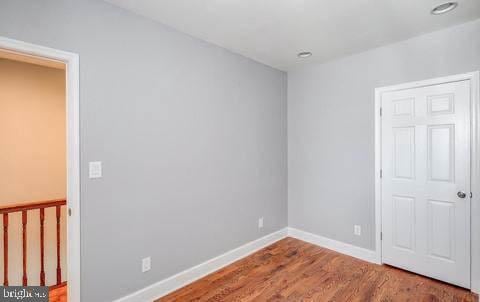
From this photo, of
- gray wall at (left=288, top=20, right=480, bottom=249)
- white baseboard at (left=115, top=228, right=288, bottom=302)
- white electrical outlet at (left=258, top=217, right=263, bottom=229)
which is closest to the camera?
white baseboard at (left=115, top=228, right=288, bottom=302)

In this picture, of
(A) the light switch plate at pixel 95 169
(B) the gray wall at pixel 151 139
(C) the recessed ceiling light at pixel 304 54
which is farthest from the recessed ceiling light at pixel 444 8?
(A) the light switch plate at pixel 95 169

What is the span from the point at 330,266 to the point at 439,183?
1.51m

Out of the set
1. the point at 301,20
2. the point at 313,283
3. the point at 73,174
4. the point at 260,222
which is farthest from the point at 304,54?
the point at 73,174

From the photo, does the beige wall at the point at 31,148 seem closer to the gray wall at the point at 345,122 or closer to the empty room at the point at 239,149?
the empty room at the point at 239,149

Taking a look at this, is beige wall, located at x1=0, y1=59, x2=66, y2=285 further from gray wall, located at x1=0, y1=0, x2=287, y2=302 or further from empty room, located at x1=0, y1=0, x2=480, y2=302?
gray wall, located at x1=0, y1=0, x2=287, y2=302

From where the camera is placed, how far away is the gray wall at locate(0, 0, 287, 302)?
1838 millimetres

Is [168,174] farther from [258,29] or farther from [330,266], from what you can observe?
[330,266]

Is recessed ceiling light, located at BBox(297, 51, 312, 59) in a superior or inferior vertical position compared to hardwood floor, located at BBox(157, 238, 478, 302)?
superior

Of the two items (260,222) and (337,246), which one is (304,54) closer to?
(260,222)

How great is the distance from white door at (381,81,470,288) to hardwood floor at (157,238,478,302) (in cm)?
23

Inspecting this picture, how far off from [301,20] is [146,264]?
108 inches

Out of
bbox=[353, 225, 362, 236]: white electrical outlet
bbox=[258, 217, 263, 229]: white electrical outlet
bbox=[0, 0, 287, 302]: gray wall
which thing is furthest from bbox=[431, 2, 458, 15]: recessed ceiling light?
bbox=[258, 217, 263, 229]: white electrical outlet

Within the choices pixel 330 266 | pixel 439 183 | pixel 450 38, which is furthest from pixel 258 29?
pixel 330 266

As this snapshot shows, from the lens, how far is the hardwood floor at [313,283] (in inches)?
88.1
